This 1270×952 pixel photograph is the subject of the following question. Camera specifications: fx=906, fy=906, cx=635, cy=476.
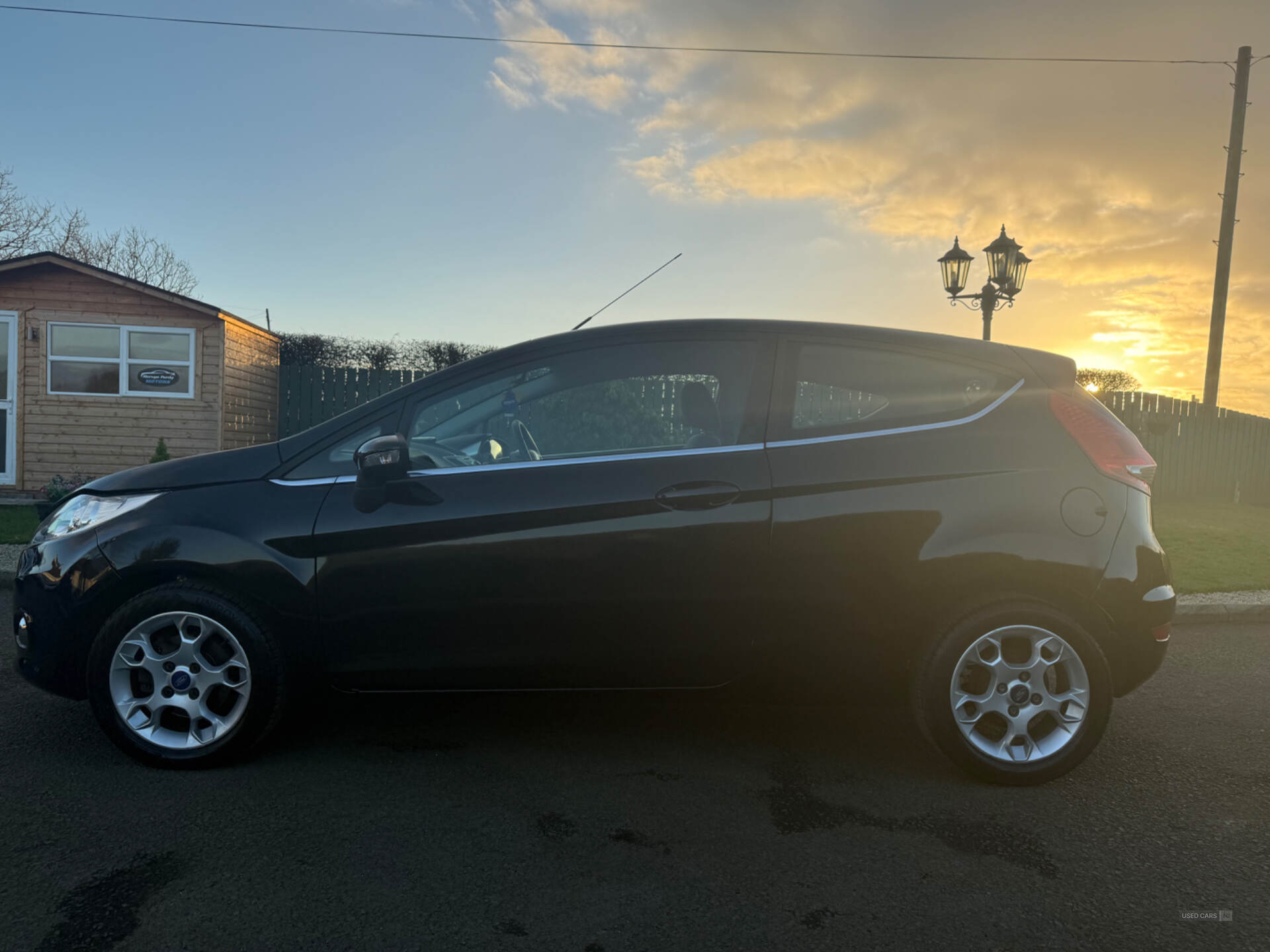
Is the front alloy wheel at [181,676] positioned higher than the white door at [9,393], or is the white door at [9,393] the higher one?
the white door at [9,393]

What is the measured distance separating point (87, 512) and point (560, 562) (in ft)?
5.94

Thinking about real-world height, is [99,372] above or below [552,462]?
above

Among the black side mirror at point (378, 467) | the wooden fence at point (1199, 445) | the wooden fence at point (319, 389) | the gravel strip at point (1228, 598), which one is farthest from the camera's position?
the wooden fence at point (1199, 445)

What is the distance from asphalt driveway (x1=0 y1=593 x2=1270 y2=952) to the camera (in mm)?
2312

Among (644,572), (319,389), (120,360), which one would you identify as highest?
(120,360)

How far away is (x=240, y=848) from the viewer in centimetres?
270

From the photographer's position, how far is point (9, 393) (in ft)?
45.6

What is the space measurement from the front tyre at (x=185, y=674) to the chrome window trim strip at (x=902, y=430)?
2.00 metres

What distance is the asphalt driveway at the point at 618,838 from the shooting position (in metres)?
2.31

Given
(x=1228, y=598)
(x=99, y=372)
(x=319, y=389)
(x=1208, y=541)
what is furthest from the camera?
(x=319, y=389)

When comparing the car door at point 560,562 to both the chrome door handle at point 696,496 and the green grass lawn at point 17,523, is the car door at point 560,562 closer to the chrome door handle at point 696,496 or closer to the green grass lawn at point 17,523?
the chrome door handle at point 696,496

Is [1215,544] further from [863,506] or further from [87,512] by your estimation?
[87,512]

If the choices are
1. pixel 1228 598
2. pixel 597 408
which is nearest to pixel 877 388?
pixel 597 408

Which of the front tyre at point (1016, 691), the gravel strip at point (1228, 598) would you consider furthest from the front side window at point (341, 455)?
the gravel strip at point (1228, 598)
